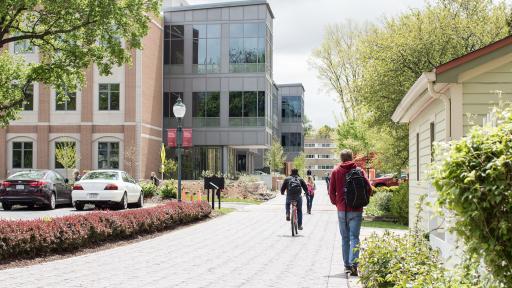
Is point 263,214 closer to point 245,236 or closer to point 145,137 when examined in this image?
point 245,236

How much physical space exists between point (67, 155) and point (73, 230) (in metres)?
33.0

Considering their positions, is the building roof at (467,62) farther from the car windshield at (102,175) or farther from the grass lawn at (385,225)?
the car windshield at (102,175)

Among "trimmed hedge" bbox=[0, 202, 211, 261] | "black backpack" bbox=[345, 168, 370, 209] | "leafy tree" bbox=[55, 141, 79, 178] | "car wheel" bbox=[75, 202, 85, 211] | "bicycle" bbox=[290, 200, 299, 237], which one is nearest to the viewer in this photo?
"black backpack" bbox=[345, 168, 370, 209]

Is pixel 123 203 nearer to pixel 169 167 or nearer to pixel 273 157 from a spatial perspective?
pixel 169 167

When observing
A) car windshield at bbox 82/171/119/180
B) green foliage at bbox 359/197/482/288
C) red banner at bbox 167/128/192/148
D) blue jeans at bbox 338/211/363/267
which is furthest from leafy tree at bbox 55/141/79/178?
green foliage at bbox 359/197/482/288

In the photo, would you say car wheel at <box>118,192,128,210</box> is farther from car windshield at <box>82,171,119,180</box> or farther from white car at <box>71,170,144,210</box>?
car windshield at <box>82,171,119,180</box>

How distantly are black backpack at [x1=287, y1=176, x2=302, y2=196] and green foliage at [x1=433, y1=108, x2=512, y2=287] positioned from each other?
38.9 feet

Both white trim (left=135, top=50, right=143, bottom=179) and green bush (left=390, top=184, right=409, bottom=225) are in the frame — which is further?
white trim (left=135, top=50, right=143, bottom=179)

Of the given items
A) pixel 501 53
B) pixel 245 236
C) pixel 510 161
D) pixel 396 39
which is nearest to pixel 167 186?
pixel 396 39

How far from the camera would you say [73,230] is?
41.6 feet

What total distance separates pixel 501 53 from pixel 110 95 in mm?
38966

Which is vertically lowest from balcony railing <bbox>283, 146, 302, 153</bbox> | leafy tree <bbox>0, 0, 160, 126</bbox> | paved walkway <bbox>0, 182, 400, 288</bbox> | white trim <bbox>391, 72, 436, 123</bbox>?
paved walkway <bbox>0, 182, 400, 288</bbox>

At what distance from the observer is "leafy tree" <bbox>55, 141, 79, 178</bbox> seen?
4447 cm

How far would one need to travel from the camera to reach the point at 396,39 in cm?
2294
